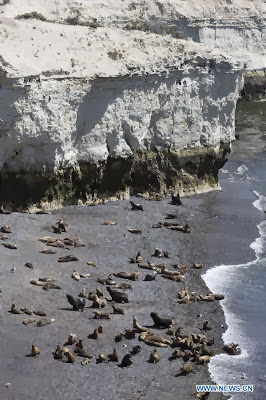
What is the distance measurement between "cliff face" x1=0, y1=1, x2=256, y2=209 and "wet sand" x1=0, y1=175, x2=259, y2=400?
1374 millimetres

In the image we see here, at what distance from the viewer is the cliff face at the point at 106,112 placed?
34312mm

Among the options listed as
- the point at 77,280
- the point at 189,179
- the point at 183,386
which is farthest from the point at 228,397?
the point at 189,179

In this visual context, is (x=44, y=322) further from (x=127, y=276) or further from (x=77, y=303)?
(x=127, y=276)

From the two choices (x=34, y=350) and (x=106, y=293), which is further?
(x=106, y=293)

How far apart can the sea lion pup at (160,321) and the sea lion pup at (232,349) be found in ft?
5.84

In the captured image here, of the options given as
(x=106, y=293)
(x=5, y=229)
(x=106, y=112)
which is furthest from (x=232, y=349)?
(x=106, y=112)

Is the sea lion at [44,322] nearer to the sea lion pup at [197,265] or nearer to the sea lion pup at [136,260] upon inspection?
the sea lion pup at [136,260]

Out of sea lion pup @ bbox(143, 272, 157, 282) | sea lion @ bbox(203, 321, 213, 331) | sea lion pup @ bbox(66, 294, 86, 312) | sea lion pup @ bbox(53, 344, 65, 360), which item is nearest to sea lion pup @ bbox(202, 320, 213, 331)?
sea lion @ bbox(203, 321, 213, 331)

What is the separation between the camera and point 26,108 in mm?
33906

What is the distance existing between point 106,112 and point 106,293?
38.6 feet

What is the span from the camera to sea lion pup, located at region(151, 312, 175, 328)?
25219 millimetres

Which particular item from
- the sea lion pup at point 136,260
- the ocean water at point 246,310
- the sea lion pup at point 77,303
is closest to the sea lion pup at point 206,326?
the ocean water at point 246,310

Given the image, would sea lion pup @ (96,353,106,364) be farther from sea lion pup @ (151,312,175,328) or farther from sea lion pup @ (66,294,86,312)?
sea lion pup @ (66,294,86,312)

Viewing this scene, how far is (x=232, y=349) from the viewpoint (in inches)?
958
